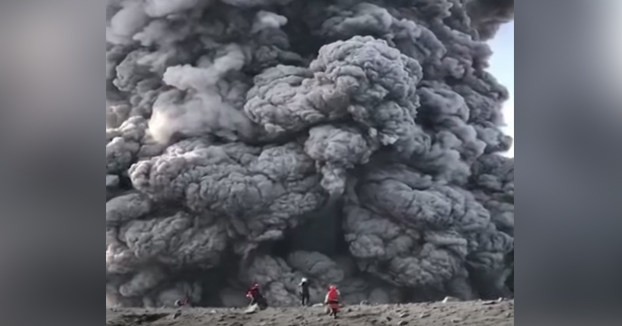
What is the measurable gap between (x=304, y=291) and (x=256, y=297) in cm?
22

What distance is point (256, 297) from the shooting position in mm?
2188

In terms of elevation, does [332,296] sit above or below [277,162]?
below

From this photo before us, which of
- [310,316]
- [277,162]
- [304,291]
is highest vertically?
[277,162]

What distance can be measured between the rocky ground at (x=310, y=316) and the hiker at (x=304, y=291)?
0.11ft

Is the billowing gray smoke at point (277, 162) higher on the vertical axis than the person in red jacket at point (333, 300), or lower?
higher

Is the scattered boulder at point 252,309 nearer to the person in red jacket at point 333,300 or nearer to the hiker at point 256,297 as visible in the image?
the hiker at point 256,297

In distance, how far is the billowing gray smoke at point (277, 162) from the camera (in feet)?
7.14

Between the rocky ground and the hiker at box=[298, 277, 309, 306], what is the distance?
0.11 ft

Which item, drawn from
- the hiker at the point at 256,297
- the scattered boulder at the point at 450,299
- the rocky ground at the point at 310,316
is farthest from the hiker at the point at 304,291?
the scattered boulder at the point at 450,299

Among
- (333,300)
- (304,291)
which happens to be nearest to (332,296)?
(333,300)

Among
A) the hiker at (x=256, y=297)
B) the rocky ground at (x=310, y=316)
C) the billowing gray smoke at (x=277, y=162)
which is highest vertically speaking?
the billowing gray smoke at (x=277, y=162)

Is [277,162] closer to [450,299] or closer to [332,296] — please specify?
[332,296]

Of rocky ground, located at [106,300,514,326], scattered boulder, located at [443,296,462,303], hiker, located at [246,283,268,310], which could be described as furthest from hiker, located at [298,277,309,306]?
scattered boulder, located at [443,296,462,303]
